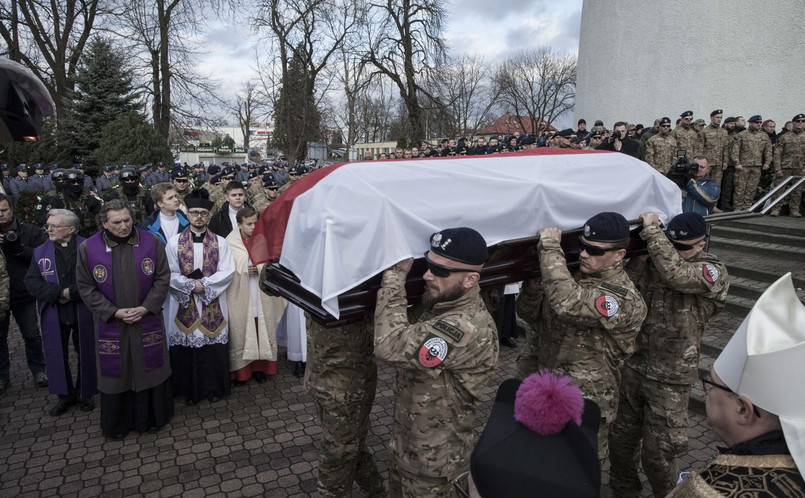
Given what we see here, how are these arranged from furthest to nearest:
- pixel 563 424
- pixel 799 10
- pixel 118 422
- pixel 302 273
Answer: pixel 799 10 → pixel 118 422 → pixel 302 273 → pixel 563 424

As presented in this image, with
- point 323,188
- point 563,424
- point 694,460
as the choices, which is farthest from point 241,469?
point 694,460

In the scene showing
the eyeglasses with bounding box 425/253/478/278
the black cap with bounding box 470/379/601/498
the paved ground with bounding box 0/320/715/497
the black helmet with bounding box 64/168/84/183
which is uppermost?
the black helmet with bounding box 64/168/84/183

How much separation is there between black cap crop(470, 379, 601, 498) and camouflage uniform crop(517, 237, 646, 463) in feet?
3.85

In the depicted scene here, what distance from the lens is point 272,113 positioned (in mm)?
22812

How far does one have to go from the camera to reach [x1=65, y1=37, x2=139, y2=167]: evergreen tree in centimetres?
2172

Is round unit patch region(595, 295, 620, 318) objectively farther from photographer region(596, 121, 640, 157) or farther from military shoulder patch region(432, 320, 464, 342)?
photographer region(596, 121, 640, 157)

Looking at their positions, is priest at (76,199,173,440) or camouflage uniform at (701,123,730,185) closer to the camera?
priest at (76,199,173,440)

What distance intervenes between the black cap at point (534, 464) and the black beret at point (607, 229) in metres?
1.45

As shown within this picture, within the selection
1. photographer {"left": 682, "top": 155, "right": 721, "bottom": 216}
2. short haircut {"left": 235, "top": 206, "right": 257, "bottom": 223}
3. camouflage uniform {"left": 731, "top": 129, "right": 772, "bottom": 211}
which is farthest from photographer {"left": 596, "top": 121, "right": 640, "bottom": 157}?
short haircut {"left": 235, "top": 206, "right": 257, "bottom": 223}

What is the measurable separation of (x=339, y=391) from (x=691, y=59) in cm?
1354

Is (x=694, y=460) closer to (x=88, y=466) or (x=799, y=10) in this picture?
(x=88, y=466)

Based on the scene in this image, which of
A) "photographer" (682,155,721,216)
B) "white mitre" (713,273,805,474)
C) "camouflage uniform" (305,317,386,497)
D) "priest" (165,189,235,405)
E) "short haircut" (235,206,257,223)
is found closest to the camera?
"white mitre" (713,273,805,474)

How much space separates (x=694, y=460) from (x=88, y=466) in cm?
484

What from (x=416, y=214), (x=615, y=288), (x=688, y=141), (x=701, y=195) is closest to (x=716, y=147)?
(x=688, y=141)
